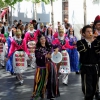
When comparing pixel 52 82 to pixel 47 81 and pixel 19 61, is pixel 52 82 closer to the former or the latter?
pixel 47 81

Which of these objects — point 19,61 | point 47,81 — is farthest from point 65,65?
point 47,81

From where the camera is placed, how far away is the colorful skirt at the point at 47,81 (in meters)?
8.14

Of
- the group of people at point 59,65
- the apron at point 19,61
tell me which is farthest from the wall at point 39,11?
the apron at point 19,61

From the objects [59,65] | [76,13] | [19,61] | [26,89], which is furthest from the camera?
[76,13]

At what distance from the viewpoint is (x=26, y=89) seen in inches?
389

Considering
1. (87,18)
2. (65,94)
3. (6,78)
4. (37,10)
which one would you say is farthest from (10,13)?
(65,94)

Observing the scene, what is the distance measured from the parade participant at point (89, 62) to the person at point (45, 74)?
55.5 inches

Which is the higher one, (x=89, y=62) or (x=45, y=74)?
(x=89, y=62)

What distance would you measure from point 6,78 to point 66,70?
2.35 meters

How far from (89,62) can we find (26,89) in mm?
3470

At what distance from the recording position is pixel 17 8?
136ft

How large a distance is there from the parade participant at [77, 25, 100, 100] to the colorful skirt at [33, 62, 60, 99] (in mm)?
1397

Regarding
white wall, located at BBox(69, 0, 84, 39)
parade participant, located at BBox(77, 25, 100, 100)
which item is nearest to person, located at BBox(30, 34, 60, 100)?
parade participant, located at BBox(77, 25, 100, 100)

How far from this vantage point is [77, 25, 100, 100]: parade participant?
6.72 m
